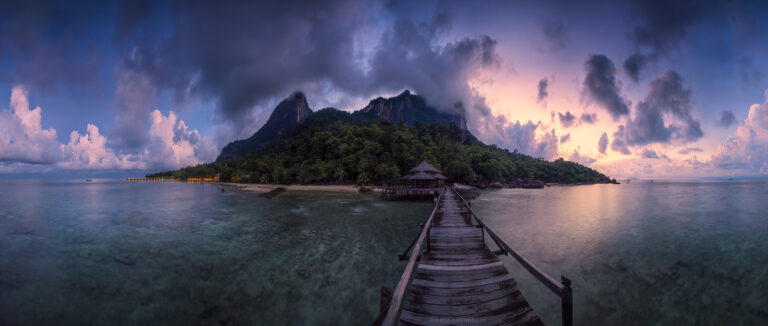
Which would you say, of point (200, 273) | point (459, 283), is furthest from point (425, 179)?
point (459, 283)

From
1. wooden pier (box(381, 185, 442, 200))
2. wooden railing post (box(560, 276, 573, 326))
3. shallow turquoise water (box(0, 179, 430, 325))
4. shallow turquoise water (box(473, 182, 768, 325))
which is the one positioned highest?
wooden railing post (box(560, 276, 573, 326))

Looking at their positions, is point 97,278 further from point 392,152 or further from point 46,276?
point 392,152

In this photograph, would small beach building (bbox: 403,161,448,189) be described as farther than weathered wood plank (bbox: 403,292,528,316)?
Yes

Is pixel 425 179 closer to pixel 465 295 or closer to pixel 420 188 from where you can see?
pixel 420 188

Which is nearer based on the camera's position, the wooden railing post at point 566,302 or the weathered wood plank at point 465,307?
the wooden railing post at point 566,302

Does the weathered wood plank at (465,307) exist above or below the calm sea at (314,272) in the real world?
above

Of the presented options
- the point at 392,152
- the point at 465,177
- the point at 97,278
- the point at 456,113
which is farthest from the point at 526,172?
the point at 97,278

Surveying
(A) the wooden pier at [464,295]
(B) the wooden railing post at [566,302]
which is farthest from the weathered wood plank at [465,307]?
(B) the wooden railing post at [566,302]

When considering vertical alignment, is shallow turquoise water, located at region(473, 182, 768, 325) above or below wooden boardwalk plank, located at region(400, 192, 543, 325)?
below

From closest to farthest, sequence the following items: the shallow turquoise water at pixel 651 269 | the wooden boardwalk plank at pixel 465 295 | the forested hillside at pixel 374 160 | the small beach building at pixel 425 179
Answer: the wooden boardwalk plank at pixel 465 295 → the shallow turquoise water at pixel 651 269 → the small beach building at pixel 425 179 → the forested hillside at pixel 374 160

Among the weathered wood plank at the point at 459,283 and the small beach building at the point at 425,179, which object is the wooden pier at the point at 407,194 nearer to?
the small beach building at the point at 425,179

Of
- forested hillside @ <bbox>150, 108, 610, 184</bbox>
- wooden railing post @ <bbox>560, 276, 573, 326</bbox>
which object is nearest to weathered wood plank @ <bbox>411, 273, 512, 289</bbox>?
wooden railing post @ <bbox>560, 276, 573, 326</bbox>

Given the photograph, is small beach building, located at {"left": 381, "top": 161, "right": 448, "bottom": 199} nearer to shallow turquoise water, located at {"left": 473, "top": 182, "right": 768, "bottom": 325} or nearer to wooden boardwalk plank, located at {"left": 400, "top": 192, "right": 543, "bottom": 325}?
shallow turquoise water, located at {"left": 473, "top": 182, "right": 768, "bottom": 325}

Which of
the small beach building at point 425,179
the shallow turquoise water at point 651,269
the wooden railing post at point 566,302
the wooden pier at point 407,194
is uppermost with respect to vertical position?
the small beach building at point 425,179
